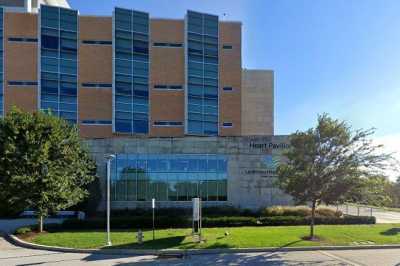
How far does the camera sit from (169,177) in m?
40.3

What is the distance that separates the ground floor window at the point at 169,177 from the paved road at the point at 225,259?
20.0 metres

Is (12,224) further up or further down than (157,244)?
further down

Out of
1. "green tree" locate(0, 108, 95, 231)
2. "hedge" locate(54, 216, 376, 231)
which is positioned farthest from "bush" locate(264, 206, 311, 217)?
"green tree" locate(0, 108, 95, 231)

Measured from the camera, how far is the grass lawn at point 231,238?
2123 cm

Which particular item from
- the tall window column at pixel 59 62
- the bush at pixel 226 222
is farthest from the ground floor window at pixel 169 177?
the tall window column at pixel 59 62

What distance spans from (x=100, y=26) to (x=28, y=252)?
56067 millimetres

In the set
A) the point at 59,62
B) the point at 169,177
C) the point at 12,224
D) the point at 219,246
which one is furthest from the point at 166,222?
the point at 59,62

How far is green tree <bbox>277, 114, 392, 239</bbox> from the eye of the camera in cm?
2267

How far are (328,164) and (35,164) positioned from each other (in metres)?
15.6

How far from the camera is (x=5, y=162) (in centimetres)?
2562

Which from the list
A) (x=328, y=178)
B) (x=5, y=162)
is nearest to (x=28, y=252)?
(x=5, y=162)

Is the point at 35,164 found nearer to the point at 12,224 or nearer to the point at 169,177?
the point at 12,224

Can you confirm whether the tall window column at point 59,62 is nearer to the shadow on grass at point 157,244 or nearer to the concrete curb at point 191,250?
the shadow on grass at point 157,244

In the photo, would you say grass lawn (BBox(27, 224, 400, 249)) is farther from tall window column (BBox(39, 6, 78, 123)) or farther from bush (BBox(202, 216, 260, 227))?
tall window column (BBox(39, 6, 78, 123))
